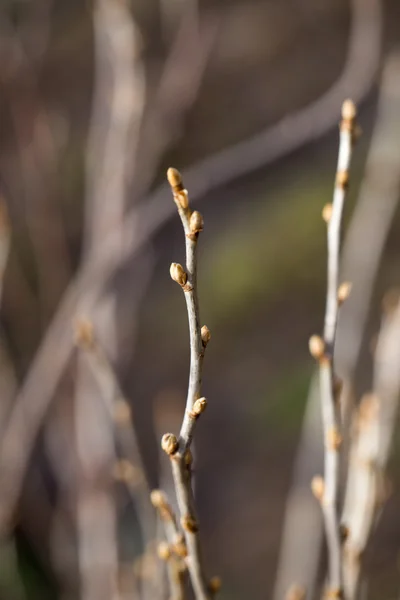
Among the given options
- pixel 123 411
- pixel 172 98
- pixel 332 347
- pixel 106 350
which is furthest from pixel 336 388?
pixel 172 98

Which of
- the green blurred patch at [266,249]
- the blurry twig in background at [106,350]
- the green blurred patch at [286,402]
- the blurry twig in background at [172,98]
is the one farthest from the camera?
the green blurred patch at [266,249]

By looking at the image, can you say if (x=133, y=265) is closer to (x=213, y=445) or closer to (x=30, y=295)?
(x=30, y=295)

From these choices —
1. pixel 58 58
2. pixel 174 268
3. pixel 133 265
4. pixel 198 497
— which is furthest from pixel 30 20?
pixel 174 268

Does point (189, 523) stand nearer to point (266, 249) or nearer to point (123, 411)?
point (123, 411)

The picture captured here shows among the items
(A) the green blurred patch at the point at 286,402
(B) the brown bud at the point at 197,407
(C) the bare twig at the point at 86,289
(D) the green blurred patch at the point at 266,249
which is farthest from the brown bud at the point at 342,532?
(D) the green blurred patch at the point at 266,249

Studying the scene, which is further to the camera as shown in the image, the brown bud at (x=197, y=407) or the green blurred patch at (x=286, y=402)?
the green blurred patch at (x=286, y=402)

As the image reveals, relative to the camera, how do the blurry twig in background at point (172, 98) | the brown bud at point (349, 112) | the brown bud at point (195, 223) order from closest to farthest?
1. the brown bud at point (195, 223)
2. the brown bud at point (349, 112)
3. the blurry twig in background at point (172, 98)

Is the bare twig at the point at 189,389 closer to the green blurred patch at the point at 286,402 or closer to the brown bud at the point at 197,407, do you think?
the brown bud at the point at 197,407
